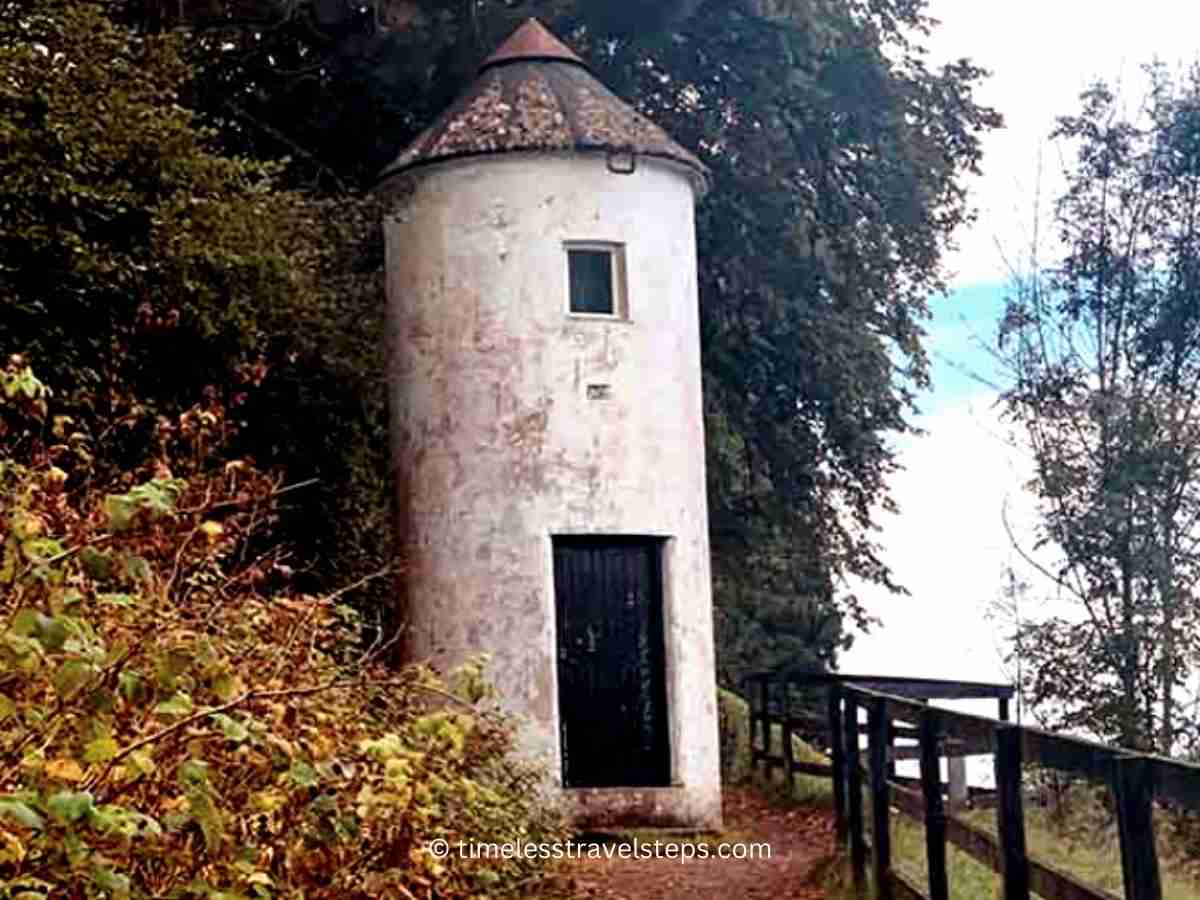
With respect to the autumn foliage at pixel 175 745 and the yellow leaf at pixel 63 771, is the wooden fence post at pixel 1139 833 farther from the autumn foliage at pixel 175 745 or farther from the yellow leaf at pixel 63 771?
the yellow leaf at pixel 63 771

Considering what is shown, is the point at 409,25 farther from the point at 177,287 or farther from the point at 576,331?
the point at 177,287

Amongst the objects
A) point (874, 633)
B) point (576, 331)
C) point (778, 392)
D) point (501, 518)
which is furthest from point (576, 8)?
point (874, 633)

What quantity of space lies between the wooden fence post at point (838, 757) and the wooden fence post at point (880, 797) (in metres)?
1.40

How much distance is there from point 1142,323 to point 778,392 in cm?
502

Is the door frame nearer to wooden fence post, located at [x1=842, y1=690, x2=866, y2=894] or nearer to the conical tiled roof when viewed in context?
the conical tiled roof

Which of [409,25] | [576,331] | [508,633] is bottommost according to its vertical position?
[508,633]

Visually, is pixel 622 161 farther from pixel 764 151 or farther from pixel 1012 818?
pixel 1012 818

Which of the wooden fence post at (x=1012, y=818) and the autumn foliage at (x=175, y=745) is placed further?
the wooden fence post at (x=1012, y=818)

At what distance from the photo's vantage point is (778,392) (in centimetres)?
2211

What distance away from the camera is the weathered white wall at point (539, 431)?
1445cm

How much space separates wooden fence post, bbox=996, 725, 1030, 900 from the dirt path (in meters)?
3.92

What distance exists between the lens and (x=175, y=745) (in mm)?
5148

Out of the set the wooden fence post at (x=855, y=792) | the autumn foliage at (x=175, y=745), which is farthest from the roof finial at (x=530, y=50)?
the autumn foliage at (x=175, y=745)

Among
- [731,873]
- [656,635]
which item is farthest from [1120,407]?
[731,873]
